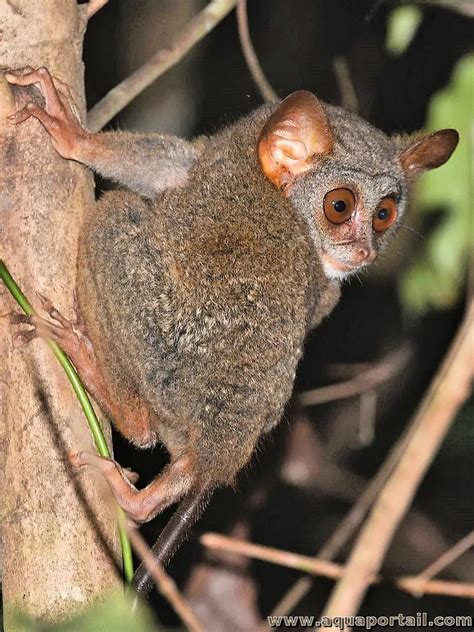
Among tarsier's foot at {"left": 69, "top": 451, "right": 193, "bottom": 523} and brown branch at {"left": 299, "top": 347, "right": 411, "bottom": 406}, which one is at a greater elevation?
tarsier's foot at {"left": 69, "top": 451, "right": 193, "bottom": 523}

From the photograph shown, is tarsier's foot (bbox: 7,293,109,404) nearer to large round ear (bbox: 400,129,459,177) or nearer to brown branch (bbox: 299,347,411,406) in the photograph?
large round ear (bbox: 400,129,459,177)

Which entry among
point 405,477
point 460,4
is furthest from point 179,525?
point 460,4

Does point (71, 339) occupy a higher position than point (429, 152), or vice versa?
point (71, 339)

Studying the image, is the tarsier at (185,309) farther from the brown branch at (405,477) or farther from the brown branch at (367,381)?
the brown branch at (367,381)

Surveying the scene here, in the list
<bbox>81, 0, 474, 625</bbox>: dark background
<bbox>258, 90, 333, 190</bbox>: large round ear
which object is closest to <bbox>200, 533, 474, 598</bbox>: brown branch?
<bbox>258, 90, 333, 190</bbox>: large round ear

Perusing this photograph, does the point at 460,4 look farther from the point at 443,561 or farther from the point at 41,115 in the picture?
the point at 443,561
